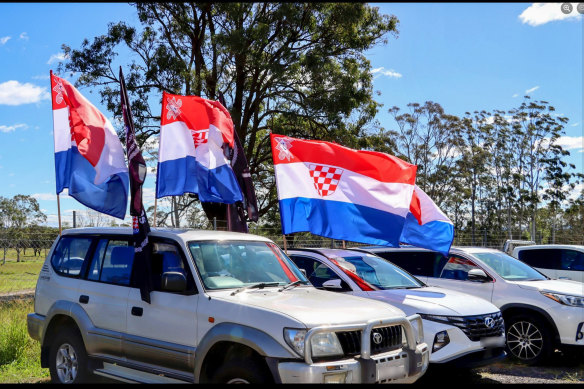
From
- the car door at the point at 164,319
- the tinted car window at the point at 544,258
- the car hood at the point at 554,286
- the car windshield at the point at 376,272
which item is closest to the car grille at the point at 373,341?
the car door at the point at 164,319

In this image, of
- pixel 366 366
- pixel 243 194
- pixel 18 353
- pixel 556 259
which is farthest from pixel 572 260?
pixel 18 353

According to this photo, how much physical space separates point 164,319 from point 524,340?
5917mm

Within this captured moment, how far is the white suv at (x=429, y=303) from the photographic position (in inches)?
278

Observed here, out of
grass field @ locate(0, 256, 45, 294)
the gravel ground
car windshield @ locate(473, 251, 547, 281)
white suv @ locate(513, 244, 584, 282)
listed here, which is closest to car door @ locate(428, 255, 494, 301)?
car windshield @ locate(473, 251, 547, 281)

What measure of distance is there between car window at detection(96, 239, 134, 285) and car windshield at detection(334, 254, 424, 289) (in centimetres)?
307

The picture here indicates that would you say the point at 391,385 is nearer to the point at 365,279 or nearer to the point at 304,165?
the point at 365,279

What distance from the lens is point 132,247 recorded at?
6480 millimetres

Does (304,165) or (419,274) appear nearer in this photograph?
(304,165)

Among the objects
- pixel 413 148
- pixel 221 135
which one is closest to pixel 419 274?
pixel 221 135

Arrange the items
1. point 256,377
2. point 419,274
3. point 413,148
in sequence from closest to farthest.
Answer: point 256,377 < point 419,274 < point 413,148

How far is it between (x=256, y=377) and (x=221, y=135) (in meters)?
4.47

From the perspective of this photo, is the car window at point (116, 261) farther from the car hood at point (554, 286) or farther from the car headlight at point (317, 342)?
the car hood at point (554, 286)

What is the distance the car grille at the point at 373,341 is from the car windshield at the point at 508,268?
483cm

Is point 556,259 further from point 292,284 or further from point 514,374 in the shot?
point 292,284
